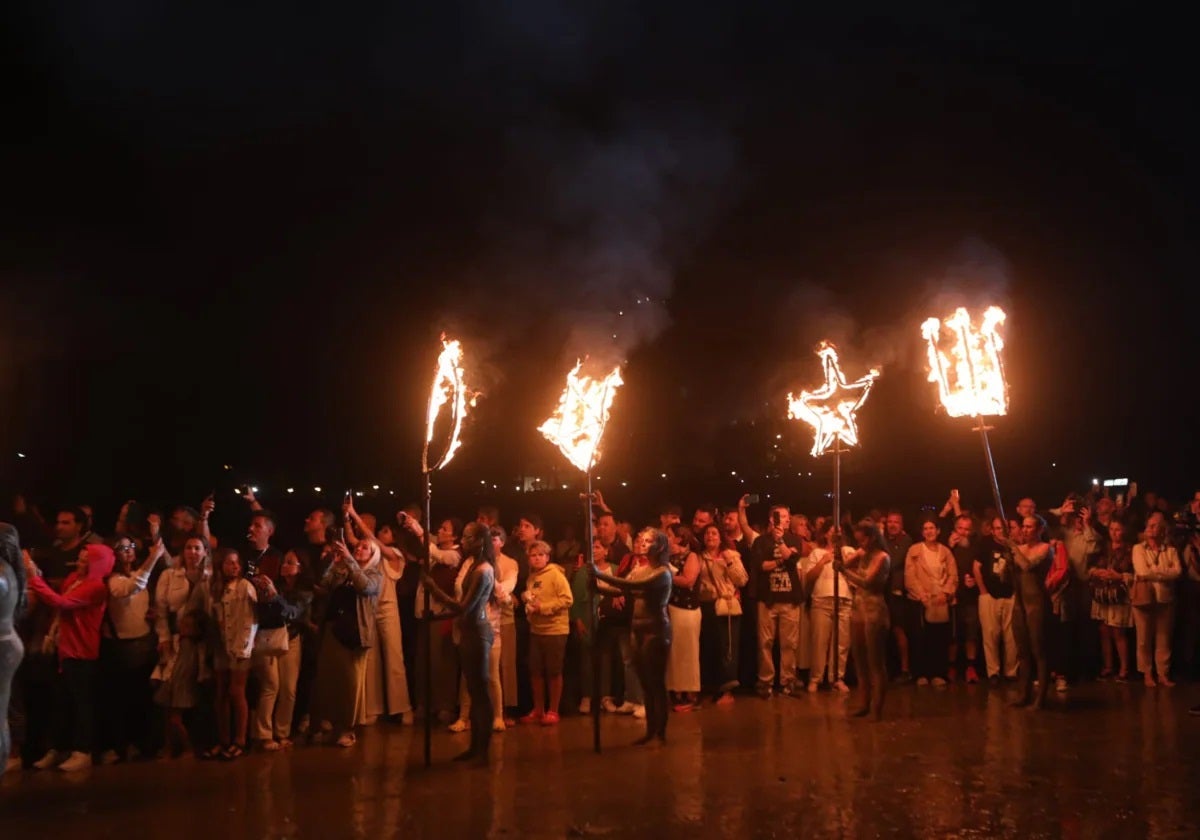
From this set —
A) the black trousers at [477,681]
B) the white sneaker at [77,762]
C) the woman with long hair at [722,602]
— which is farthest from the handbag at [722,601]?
the white sneaker at [77,762]

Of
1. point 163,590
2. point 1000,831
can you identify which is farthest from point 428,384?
point 1000,831

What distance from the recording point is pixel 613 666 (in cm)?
1167

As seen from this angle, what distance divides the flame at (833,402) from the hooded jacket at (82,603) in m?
7.81

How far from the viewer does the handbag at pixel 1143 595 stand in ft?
41.1

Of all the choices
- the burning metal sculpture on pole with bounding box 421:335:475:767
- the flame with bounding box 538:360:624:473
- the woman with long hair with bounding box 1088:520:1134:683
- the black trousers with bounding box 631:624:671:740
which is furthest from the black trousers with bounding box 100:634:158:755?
the woman with long hair with bounding box 1088:520:1134:683

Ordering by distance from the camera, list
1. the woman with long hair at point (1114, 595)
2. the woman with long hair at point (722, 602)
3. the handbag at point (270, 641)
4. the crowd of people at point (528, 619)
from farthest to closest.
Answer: the woman with long hair at point (1114, 595) < the woman with long hair at point (722, 602) < the handbag at point (270, 641) < the crowd of people at point (528, 619)

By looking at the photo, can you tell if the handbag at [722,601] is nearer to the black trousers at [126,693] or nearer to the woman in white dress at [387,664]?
the woman in white dress at [387,664]

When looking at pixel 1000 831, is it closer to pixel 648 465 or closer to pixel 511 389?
pixel 511 389

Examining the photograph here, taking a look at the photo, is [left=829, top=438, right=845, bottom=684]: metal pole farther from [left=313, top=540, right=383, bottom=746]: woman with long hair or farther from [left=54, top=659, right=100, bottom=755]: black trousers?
[left=54, top=659, right=100, bottom=755]: black trousers

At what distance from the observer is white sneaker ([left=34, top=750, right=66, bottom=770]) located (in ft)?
29.1

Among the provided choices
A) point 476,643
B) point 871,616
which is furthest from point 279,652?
point 871,616

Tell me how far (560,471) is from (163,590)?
61.5 feet

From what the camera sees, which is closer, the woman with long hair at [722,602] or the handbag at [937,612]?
the woman with long hair at [722,602]

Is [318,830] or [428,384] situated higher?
[428,384]
